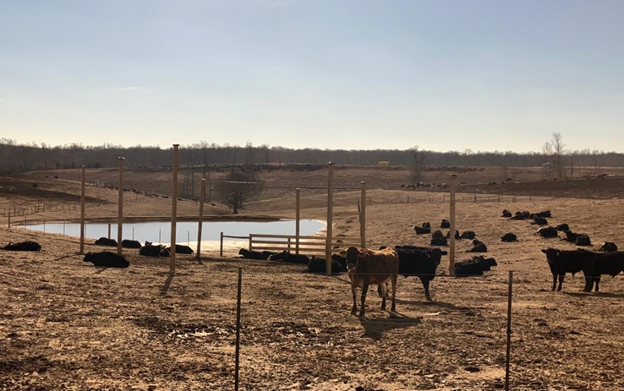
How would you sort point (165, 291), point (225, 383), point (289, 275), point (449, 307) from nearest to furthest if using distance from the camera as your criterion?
1. point (225, 383)
2. point (449, 307)
3. point (165, 291)
4. point (289, 275)

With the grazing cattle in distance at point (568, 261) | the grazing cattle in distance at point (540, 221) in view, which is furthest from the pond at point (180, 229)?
the grazing cattle in distance at point (568, 261)

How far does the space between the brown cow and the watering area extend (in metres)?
21.4

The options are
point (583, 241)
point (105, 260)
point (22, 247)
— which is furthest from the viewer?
point (583, 241)

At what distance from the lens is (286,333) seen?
11367mm

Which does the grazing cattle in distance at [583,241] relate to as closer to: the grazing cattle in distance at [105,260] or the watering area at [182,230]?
the watering area at [182,230]

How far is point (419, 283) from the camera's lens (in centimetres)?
1931

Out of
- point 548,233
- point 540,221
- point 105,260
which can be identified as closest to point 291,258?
point 105,260

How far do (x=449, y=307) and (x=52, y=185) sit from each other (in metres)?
77.2

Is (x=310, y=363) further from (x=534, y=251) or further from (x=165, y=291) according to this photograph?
(x=534, y=251)

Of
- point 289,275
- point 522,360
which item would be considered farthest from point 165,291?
point 522,360

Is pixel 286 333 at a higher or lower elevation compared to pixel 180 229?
higher

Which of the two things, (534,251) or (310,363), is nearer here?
(310,363)

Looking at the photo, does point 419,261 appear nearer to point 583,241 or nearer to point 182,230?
point 583,241

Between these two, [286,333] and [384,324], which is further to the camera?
[384,324]
